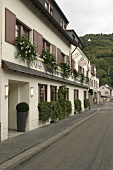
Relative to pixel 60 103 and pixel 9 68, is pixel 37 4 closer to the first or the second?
pixel 9 68

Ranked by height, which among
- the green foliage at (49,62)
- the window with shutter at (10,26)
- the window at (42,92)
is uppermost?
the window with shutter at (10,26)

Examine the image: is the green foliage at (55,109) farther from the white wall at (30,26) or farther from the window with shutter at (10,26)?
the window with shutter at (10,26)

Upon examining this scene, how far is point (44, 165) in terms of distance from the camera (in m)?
7.25

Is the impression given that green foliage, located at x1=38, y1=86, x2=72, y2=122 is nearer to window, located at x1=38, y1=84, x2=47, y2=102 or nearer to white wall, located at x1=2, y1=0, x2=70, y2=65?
window, located at x1=38, y1=84, x2=47, y2=102

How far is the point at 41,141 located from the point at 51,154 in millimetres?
2187

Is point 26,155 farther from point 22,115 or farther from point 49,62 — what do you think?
point 49,62

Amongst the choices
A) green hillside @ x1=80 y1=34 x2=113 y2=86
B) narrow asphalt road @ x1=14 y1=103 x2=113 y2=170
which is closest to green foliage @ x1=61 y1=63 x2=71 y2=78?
narrow asphalt road @ x1=14 y1=103 x2=113 y2=170

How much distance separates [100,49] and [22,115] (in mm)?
39888

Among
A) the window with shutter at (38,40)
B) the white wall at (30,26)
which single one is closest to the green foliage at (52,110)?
the window with shutter at (38,40)

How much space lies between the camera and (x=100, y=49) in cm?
5150

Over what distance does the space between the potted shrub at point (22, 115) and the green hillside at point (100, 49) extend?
83.3 feet

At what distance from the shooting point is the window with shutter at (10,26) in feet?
38.1

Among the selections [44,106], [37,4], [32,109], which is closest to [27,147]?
[32,109]

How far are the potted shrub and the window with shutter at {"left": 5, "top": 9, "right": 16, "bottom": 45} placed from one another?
2.95 meters
